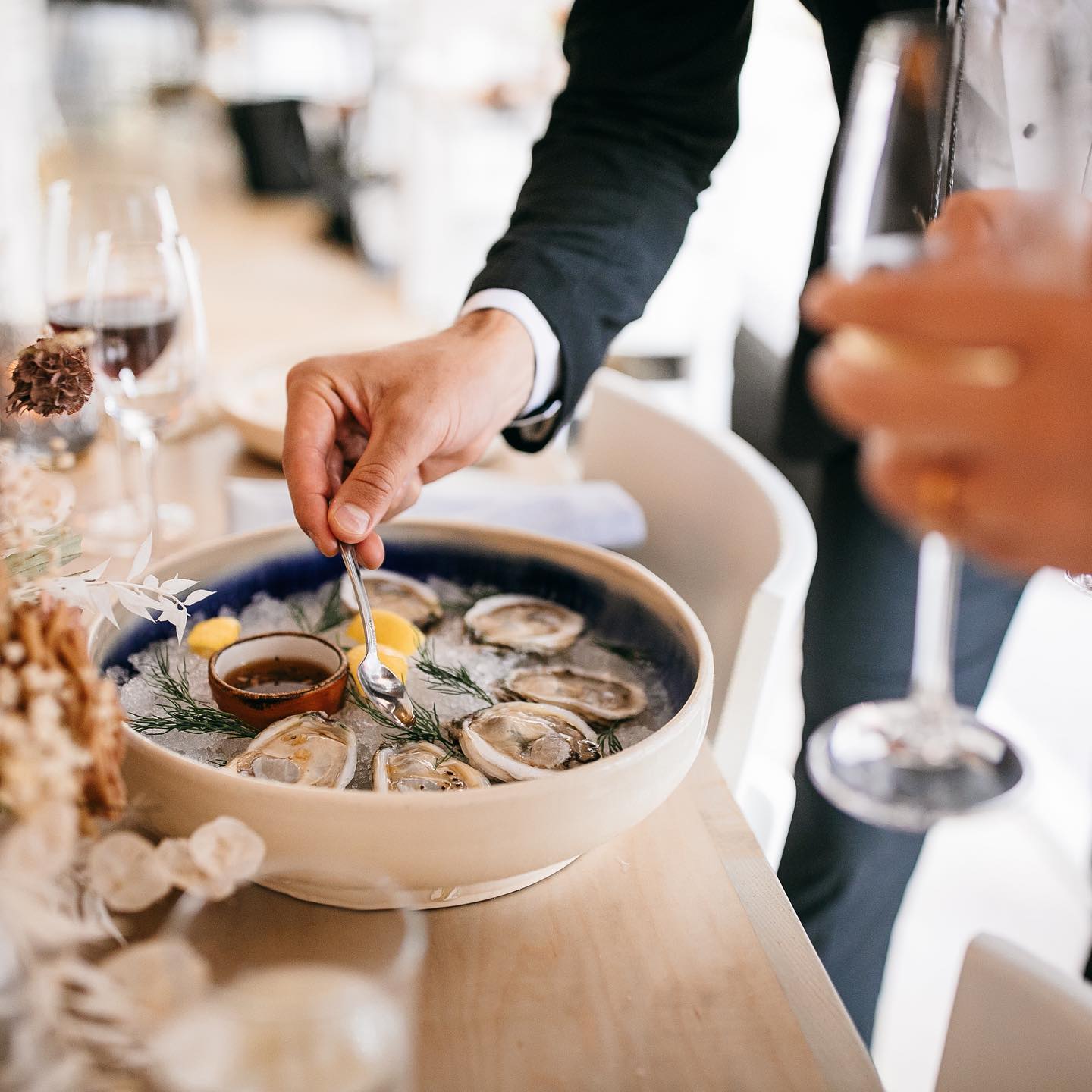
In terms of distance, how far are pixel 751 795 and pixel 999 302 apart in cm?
70

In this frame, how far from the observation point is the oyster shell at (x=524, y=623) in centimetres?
78

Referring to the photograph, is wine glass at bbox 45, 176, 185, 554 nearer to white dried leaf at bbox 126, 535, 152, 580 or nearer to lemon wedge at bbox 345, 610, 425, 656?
lemon wedge at bbox 345, 610, 425, 656

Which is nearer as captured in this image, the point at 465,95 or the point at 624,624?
the point at 624,624

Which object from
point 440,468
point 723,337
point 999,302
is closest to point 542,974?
point 999,302

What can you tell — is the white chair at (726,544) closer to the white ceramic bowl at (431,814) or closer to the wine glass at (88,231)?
the white ceramic bowl at (431,814)

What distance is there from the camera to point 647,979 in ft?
1.87

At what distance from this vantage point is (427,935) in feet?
1.94

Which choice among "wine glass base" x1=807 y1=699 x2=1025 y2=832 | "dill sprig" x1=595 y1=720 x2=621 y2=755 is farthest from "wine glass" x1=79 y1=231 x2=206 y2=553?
"wine glass base" x1=807 y1=699 x2=1025 y2=832

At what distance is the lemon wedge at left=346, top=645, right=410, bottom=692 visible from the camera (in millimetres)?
707

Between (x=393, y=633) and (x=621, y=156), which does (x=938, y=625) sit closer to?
(x=393, y=633)

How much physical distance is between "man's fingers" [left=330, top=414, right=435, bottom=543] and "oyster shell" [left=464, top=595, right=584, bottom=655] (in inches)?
4.4

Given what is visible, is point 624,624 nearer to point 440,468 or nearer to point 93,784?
point 440,468

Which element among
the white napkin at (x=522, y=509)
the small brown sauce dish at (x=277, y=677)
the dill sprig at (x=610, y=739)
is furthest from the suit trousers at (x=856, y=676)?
the small brown sauce dish at (x=277, y=677)

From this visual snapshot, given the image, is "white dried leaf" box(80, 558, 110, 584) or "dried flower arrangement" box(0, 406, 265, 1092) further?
"white dried leaf" box(80, 558, 110, 584)
